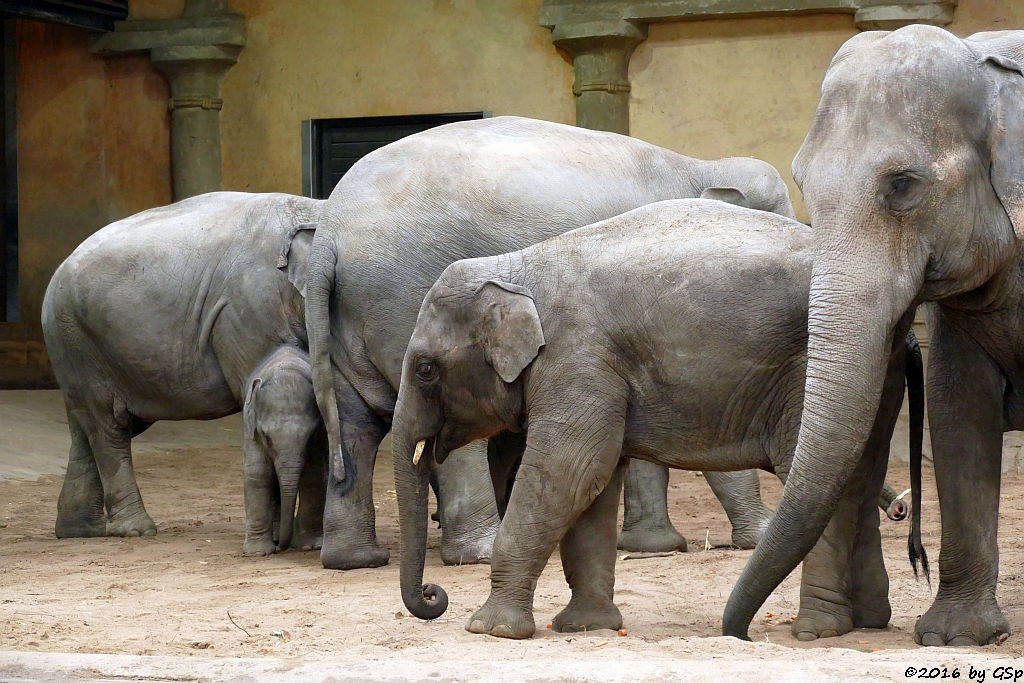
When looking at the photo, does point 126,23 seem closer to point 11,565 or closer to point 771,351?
point 11,565

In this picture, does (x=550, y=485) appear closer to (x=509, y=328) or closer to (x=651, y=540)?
(x=509, y=328)

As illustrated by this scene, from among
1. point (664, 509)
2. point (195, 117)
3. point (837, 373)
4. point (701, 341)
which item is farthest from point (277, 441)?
point (195, 117)

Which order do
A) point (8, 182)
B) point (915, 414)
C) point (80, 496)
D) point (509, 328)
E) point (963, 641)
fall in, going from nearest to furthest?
point (963, 641) → point (509, 328) → point (915, 414) → point (80, 496) → point (8, 182)

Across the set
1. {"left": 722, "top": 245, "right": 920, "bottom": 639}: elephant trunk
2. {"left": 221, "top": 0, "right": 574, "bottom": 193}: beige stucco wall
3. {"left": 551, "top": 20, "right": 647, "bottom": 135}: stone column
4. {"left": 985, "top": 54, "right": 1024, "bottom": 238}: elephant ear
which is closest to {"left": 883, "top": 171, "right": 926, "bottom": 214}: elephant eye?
{"left": 722, "top": 245, "right": 920, "bottom": 639}: elephant trunk

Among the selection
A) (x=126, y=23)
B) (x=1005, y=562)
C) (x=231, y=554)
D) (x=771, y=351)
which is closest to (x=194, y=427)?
(x=126, y=23)

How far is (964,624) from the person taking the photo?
4.38 meters

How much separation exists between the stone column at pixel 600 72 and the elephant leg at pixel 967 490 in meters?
6.73

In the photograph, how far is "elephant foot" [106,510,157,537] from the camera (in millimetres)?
7336

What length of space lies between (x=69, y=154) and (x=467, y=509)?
7566 mm

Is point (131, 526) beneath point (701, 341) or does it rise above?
beneath

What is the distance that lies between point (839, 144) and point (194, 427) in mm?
8652

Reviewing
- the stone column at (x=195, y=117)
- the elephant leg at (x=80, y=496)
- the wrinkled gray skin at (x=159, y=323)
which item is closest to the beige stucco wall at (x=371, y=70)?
the stone column at (x=195, y=117)

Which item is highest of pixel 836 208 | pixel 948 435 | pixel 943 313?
pixel 836 208

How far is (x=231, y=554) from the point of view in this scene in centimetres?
665
